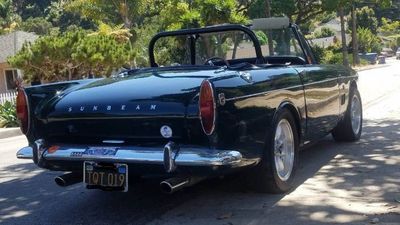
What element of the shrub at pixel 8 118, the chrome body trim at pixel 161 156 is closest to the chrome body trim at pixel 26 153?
the chrome body trim at pixel 161 156

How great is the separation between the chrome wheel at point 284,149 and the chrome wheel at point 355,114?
280 cm

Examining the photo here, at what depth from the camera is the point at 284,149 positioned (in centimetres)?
577

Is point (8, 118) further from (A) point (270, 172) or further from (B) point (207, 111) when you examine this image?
(B) point (207, 111)

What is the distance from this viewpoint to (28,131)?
537 cm

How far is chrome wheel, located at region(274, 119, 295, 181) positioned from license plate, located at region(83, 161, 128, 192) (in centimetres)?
151

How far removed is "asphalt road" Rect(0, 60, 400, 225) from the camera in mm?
4969

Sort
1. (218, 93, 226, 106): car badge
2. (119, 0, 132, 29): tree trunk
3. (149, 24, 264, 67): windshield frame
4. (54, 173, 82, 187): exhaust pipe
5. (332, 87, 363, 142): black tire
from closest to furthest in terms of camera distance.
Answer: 1. (218, 93, 226, 106): car badge
2. (54, 173, 82, 187): exhaust pipe
3. (149, 24, 264, 67): windshield frame
4. (332, 87, 363, 142): black tire
5. (119, 0, 132, 29): tree trunk

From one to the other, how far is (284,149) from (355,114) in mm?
3188

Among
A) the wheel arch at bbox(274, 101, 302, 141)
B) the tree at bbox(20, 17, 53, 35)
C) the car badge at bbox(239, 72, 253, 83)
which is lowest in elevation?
the wheel arch at bbox(274, 101, 302, 141)

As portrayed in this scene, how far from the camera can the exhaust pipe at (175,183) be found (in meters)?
4.52

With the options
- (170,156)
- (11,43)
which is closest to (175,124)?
(170,156)

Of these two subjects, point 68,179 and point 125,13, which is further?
point 125,13

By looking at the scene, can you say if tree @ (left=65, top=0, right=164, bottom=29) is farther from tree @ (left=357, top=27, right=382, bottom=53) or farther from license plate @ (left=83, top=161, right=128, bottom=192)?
tree @ (left=357, top=27, right=382, bottom=53)

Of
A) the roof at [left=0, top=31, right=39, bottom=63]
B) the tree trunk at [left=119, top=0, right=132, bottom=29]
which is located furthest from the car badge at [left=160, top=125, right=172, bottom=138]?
the roof at [left=0, top=31, right=39, bottom=63]
